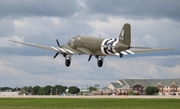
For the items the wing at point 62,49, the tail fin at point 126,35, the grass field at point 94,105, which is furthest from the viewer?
the wing at point 62,49

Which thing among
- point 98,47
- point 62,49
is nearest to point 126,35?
point 98,47

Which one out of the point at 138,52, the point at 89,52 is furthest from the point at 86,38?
the point at 138,52

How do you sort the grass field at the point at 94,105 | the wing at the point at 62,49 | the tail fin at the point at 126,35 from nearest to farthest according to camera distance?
the grass field at the point at 94,105
the tail fin at the point at 126,35
the wing at the point at 62,49

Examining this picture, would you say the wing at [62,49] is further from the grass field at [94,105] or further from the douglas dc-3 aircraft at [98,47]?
the grass field at [94,105]

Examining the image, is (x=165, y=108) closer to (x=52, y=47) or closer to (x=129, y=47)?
(x=129, y=47)

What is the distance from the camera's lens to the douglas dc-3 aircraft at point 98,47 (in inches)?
3484

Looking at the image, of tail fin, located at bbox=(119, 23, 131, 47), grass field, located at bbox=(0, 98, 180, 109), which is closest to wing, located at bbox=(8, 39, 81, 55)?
grass field, located at bbox=(0, 98, 180, 109)

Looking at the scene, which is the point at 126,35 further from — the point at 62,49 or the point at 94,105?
the point at 62,49

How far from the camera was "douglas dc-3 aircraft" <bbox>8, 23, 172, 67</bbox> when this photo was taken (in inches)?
3484

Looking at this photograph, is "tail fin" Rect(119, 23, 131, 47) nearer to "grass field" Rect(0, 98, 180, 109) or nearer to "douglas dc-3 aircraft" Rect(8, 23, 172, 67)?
"douglas dc-3 aircraft" Rect(8, 23, 172, 67)

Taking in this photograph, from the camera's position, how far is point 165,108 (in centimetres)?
8306

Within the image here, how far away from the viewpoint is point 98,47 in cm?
9181

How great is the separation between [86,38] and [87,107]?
16.4m

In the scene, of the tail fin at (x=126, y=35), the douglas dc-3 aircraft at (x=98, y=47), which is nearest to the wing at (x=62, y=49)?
the douglas dc-3 aircraft at (x=98, y=47)
